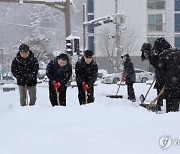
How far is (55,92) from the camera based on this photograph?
7.54 metres

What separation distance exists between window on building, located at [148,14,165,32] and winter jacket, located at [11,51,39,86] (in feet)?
122

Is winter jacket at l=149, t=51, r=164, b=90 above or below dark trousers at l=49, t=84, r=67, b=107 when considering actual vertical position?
above

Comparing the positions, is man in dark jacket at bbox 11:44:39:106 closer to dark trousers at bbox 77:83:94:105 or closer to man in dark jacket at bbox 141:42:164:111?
dark trousers at bbox 77:83:94:105

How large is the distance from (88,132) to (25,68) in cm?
384

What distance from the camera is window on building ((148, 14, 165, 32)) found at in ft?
143

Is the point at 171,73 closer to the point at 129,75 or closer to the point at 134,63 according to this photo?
the point at 129,75

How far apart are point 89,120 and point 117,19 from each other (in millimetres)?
Result: 18293

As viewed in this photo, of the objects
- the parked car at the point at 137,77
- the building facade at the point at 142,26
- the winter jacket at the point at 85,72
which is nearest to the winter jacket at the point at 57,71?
the winter jacket at the point at 85,72

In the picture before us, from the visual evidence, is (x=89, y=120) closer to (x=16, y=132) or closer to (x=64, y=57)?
(x=16, y=132)

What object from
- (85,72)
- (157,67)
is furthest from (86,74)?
(157,67)

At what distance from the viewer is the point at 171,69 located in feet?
19.9

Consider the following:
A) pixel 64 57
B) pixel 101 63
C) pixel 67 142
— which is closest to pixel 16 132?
pixel 67 142

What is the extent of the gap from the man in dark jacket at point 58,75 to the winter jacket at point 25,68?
29 cm

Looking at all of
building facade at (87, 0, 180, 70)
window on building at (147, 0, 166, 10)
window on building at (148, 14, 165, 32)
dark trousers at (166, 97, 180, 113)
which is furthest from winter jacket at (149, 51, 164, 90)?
window on building at (147, 0, 166, 10)
